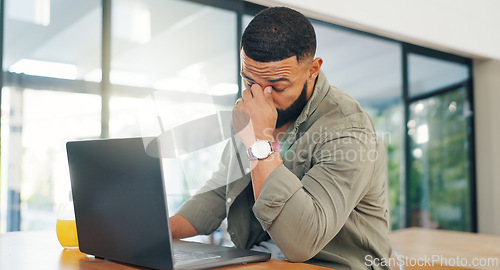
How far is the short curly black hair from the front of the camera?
3.54 ft

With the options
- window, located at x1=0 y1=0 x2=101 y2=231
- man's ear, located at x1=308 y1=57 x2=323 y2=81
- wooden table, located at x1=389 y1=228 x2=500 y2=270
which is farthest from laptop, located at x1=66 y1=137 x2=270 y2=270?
window, located at x1=0 y1=0 x2=101 y2=231

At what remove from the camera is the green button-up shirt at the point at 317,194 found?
2.97 feet

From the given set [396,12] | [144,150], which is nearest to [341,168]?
[144,150]

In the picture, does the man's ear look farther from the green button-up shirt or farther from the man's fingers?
the man's fingers

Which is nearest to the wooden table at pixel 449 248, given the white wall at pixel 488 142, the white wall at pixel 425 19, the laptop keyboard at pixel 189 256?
the laptop keyboard at pixel 189 256

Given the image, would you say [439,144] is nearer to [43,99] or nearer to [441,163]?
[441,163]

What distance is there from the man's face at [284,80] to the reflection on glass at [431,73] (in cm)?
316

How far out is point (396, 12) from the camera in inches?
131

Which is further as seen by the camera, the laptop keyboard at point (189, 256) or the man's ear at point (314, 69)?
the man's ear at point (314, 69)

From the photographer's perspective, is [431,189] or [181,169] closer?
[181,169]

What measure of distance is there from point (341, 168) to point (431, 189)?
3.61 metres

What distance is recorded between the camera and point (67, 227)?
39.5 inches

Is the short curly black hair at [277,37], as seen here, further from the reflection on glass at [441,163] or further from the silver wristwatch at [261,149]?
the reflection on glass at [441,163]

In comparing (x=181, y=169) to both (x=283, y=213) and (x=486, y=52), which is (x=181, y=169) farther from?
(x=486, y=52)
